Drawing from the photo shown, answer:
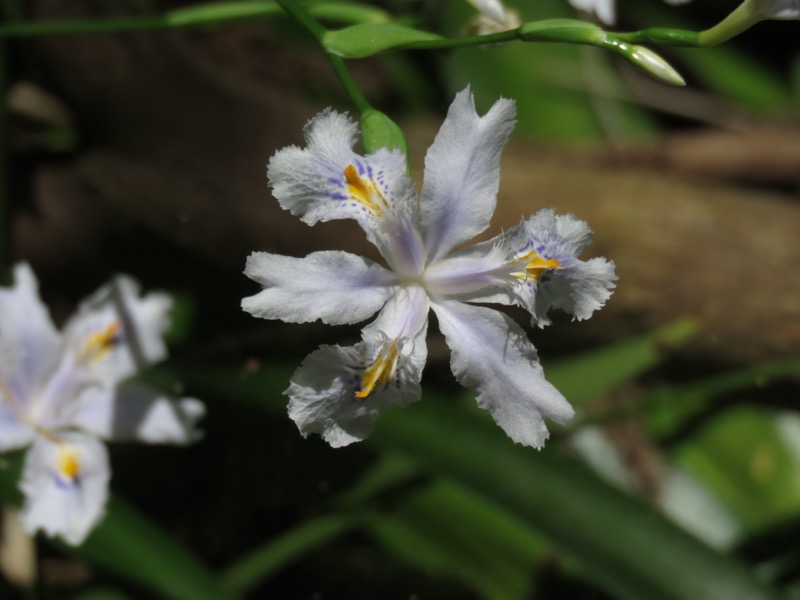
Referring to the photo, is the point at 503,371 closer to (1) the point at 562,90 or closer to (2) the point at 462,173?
(2) the point at 462,173

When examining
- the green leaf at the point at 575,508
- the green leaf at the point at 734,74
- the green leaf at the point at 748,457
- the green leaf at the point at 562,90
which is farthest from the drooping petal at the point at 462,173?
the green leaf at the point at 734,74

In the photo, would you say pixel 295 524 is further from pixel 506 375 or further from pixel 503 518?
pixel 506 375

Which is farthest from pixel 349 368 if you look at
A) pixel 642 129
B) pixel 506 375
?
pixel 642 129

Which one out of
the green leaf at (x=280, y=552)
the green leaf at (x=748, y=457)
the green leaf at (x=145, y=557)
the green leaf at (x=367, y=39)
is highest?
the green leaf at (x=367, y=39)

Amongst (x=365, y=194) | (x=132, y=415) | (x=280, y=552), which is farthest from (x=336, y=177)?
(x=280, y=552)

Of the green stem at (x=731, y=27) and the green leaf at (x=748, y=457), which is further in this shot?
the green leaf at (x=748, y=457)

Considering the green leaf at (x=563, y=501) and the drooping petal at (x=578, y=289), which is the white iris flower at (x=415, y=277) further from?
the green leaf at (x=563, y=501)
